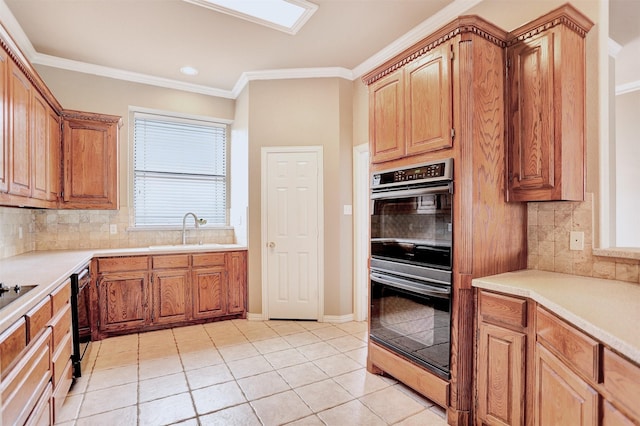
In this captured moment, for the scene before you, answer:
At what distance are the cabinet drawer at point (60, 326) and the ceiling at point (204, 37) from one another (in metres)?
2.37

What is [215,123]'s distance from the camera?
462cm

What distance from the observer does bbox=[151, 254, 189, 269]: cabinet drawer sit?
362cm

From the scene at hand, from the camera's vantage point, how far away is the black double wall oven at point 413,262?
2.04m

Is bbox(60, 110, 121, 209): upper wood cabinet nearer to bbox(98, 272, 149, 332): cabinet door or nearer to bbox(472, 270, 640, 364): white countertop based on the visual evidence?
A: bbox(98, 272, 149, 332): cabinet door

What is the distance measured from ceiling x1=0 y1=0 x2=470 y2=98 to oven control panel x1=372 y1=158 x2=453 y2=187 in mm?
1409

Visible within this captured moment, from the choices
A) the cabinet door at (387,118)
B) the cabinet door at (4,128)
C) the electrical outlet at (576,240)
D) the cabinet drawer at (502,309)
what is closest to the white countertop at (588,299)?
the cabinet drawer at (502,309)

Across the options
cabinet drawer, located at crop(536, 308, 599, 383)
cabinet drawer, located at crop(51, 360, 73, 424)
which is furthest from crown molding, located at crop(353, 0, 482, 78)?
cabinet drawer, located at crop(51, 360, 73, 424)

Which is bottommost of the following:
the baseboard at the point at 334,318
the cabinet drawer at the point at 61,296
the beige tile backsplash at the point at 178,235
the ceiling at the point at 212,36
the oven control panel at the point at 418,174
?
the baseboard at the point at 334,318

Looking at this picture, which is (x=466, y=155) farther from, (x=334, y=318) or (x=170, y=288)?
(x=170, y=288)

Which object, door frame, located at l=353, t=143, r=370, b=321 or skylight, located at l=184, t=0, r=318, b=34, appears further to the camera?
door frame, located at l=353, t=143, r=370, b=321

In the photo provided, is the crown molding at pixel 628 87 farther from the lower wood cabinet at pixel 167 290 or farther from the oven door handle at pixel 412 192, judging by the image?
the lower wood cabinet at pixel 167 290

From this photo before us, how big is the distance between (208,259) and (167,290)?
0.52 metres

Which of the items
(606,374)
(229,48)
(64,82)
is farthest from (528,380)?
(64,82)

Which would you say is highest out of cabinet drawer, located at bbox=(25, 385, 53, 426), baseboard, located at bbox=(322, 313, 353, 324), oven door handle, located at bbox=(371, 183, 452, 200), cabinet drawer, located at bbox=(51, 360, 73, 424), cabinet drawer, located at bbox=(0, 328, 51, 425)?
oven door handle, located at bbox=(371, 183, 452, 200)
